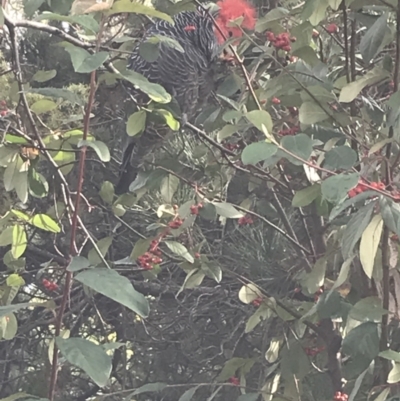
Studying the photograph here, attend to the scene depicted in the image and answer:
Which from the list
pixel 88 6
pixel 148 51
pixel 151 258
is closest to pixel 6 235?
pixel 151 258

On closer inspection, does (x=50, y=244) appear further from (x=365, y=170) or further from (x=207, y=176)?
(x=365, y=170)

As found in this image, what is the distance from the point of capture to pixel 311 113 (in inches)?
34.4

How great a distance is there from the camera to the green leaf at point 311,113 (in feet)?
2.84

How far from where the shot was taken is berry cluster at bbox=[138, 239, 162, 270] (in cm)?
109

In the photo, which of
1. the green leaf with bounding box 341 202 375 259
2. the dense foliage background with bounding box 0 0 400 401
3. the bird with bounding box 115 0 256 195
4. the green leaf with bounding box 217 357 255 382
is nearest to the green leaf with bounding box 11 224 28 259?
the dense foliage background with bounding box 0 0 400 401

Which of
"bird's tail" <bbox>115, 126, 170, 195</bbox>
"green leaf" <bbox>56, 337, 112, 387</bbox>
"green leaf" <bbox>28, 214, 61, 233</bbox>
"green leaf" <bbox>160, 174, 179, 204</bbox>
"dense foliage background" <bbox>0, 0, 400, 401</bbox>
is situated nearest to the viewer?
"green leaf" <bbox>56, 337, 112, 387</bbox>

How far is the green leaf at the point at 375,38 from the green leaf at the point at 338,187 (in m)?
0.29

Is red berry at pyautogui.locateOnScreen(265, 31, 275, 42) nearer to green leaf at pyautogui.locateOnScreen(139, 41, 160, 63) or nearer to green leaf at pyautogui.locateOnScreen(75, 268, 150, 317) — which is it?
green leaf at pyautogui.locateOnScreen(139, 41, 160, 63)

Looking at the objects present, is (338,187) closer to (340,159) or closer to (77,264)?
(340,159)

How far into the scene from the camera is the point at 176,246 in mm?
1062

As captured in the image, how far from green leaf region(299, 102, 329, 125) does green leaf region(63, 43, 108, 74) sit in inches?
13.7

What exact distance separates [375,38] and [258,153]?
1.00 feet

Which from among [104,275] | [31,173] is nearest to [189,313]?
[31,173]

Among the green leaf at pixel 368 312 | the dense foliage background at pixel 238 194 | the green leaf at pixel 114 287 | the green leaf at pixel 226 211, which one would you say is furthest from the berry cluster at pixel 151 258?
the green leaf at pixel 114 287
